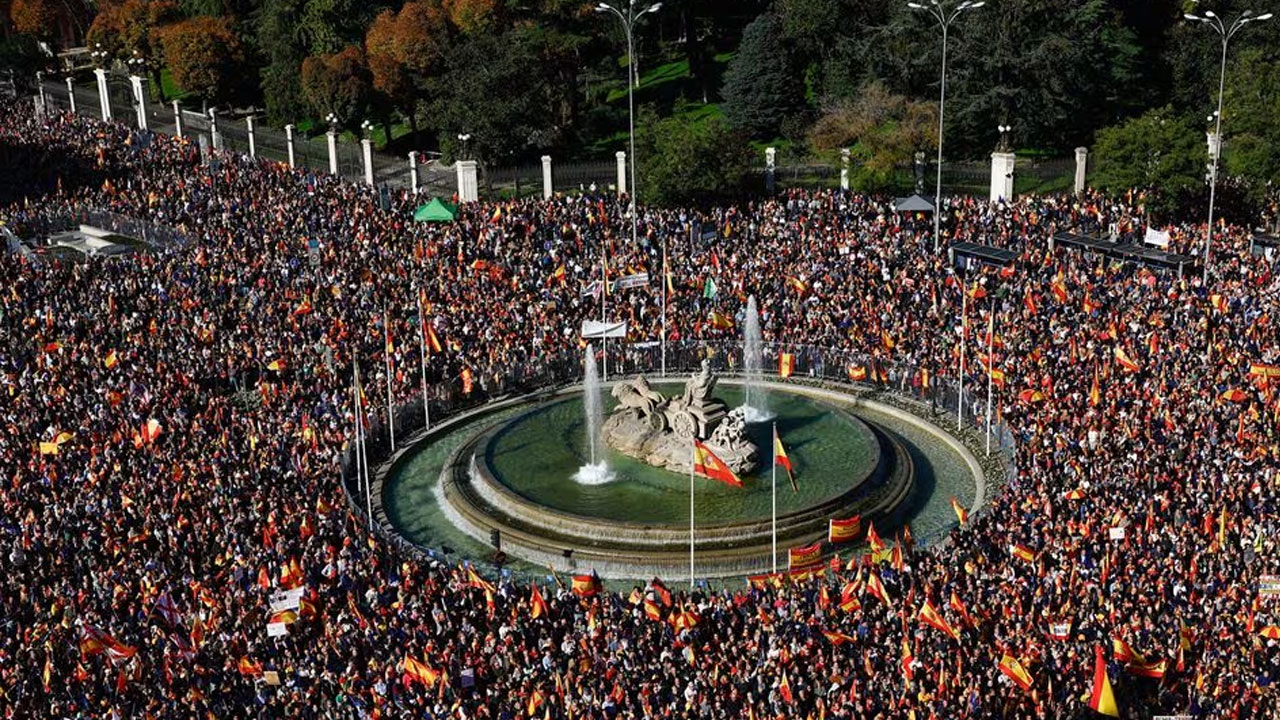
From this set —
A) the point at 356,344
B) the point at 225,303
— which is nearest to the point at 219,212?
the point at 225,303

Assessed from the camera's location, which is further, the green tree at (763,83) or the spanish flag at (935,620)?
the green tree at (763,83)

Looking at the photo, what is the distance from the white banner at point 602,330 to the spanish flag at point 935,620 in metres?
21.0

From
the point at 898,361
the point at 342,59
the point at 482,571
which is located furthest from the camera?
the point at 342,59

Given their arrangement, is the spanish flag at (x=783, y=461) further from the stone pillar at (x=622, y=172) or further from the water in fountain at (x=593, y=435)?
the stone pillar at (x=622, y=172)

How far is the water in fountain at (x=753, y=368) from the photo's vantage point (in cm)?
4281

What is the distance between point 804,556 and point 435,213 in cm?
2757

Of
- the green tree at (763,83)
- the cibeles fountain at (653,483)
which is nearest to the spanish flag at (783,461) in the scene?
the cibeles fountain at (653,483)

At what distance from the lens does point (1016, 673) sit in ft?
82.5

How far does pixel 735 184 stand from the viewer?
193 ft

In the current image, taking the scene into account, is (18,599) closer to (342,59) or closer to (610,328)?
(610,328)

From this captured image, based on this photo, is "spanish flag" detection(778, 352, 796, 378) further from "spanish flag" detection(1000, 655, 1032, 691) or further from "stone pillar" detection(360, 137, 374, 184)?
"stone pillar" detection(360, 137, 374, 184)

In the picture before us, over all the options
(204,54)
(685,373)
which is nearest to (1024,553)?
(685,373)

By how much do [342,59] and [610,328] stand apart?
33.1m

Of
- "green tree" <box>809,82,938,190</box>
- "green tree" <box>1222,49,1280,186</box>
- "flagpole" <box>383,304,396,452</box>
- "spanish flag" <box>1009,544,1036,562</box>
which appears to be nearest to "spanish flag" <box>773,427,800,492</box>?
"spanish flag" <box>1009,544,1036,562</box>
